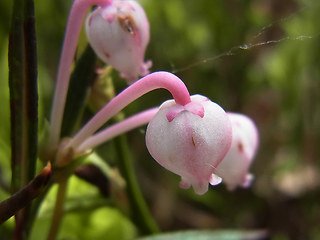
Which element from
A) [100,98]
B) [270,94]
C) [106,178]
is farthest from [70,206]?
[270,94]

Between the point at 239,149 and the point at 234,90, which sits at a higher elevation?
the point at 239,149

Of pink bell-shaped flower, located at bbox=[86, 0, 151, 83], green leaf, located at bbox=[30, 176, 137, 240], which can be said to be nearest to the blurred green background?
green leaf, located at bbox=[30, 176, 137, 240]

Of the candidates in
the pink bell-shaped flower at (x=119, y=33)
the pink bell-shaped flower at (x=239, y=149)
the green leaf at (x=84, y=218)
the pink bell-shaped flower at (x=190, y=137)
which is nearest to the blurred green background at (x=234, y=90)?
the green leaf at (x=84, y=218)

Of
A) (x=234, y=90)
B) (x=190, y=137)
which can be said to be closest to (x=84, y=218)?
(x=190, y=137)

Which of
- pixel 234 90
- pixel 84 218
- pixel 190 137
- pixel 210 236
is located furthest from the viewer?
pixel 234 90

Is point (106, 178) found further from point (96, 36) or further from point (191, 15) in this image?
point (191, 15)

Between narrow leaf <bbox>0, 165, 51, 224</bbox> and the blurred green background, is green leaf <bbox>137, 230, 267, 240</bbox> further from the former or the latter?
the blurred green background

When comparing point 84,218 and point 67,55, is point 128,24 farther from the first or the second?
point 84,218
